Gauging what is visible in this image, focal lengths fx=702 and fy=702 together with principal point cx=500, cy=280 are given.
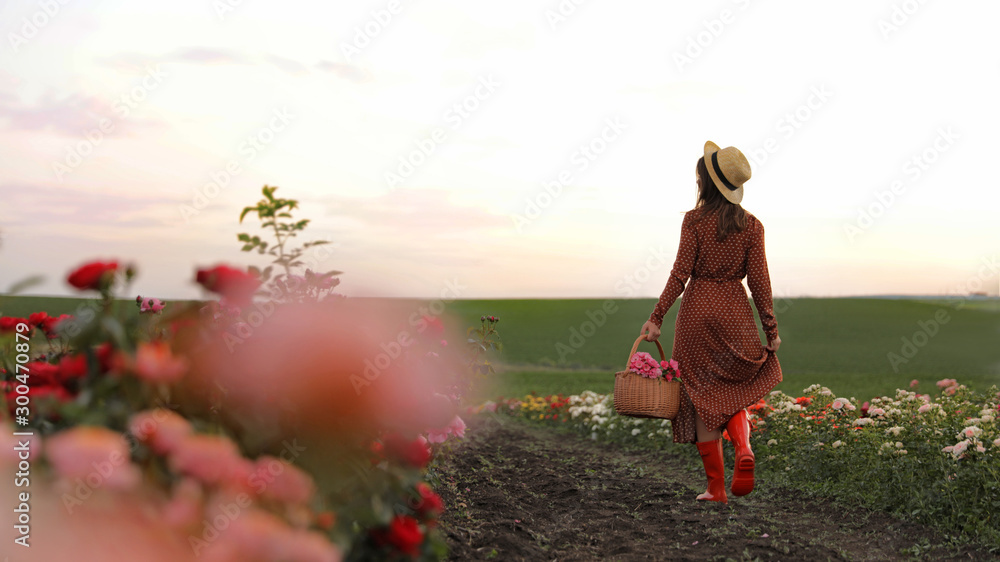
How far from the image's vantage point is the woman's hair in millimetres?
A: 4969

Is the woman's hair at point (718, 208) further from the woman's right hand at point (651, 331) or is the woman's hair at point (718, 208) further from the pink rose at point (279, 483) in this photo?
the pink rose at point (279, 483)

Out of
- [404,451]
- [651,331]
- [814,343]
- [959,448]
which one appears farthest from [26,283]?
[814,343]

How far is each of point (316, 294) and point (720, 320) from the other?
2937 mm

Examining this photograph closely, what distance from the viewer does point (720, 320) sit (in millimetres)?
4957

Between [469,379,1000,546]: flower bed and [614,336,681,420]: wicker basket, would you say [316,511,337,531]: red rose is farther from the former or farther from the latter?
[469,379,1000,546]: flower bed

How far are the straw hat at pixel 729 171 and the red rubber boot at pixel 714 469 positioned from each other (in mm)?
1765

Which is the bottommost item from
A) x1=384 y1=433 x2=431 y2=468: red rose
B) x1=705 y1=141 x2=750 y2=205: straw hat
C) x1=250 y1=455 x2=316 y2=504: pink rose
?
x1=250 y1=455 x2=316 y2=504: pink rose

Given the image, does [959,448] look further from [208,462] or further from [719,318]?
[208,462]

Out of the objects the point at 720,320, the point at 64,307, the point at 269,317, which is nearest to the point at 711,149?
the point at 720,320

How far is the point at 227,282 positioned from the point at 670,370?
3.64 metres

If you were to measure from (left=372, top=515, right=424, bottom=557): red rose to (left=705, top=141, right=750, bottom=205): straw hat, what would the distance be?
12.1 ft

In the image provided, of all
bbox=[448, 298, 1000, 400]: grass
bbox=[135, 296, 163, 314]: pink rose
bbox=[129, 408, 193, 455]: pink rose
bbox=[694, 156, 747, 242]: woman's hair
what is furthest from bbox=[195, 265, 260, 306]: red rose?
bbox=[448, 298, 1000, 400]: grass

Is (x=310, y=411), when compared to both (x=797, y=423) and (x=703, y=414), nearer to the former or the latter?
(x=703, y=414)

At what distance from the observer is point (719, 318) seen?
195 inches
